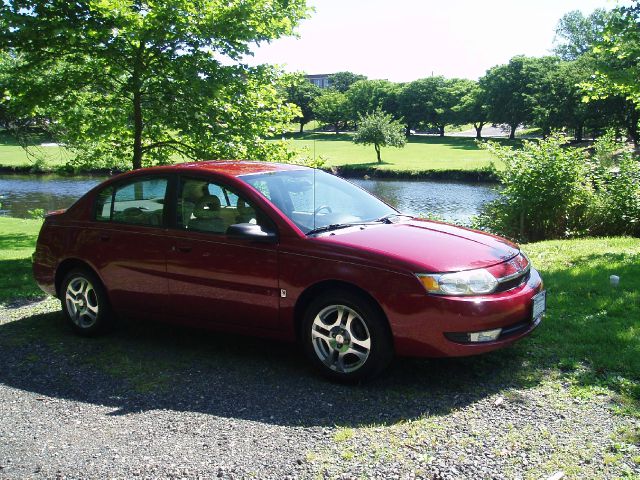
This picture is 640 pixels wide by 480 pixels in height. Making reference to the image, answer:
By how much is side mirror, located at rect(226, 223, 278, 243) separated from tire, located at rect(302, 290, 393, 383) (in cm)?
63

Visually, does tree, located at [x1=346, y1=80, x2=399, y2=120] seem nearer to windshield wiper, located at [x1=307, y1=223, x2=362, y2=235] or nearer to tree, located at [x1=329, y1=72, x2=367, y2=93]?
tree, located at [x1=329, y1=72, x2=367, y2=93]

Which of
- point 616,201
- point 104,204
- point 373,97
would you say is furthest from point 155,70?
point 373,97

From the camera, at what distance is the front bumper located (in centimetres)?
438

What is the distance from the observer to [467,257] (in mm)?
4684

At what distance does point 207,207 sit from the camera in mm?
5484

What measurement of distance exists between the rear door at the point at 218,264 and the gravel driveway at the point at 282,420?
459 mm

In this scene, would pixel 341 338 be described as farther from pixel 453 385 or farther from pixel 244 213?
pixel 244 213

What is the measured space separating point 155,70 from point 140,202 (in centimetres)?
601

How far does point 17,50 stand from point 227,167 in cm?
682

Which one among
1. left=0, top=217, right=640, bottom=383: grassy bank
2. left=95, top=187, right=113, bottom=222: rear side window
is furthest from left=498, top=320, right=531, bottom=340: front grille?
left=95, top=187, right=113, bottom=222: rear side window

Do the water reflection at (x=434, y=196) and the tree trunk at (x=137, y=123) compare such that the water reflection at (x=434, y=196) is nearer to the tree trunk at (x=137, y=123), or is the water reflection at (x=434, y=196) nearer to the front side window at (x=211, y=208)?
the tree trunk at (x=137, y=123)

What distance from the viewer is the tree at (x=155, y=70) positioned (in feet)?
→ 33.5

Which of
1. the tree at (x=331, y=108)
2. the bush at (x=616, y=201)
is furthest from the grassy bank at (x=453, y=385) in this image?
the tree at (x=331, y=108)

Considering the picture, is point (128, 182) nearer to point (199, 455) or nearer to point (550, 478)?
point (199, 455)
